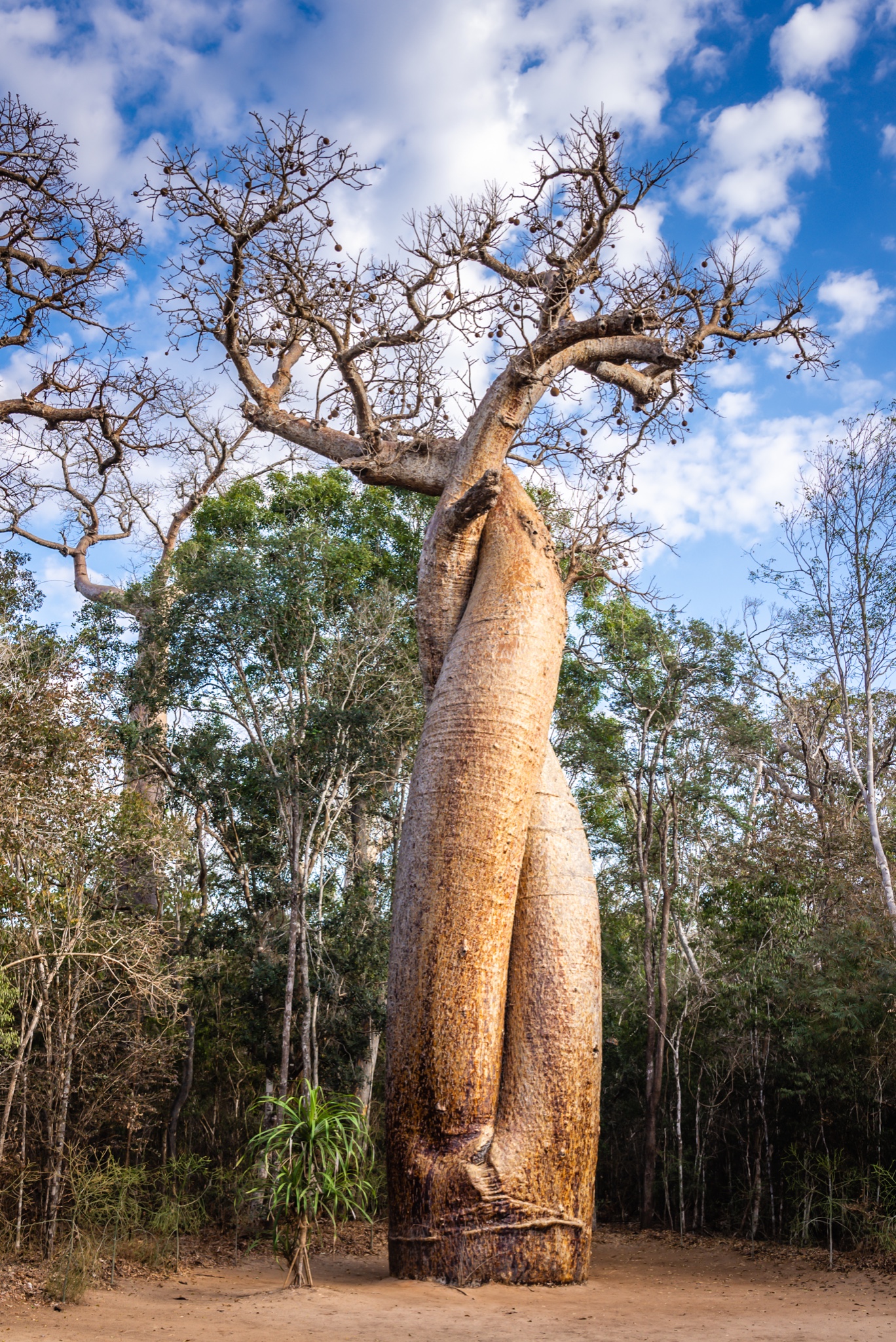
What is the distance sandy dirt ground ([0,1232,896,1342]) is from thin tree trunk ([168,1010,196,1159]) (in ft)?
9.50

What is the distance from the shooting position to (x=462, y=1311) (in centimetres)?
366

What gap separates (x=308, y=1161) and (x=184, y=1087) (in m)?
4.61

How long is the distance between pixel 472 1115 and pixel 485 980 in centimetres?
57

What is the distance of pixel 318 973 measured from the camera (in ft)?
25.8

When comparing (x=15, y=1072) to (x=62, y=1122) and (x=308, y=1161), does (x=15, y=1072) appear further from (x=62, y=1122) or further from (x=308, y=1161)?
(x=308, y=1161)

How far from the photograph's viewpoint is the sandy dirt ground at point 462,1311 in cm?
342

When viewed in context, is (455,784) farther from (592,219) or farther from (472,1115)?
(592,219)

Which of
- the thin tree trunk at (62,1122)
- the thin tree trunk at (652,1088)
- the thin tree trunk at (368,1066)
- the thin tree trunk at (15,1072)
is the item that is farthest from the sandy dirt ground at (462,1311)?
the thin tree trunk at (368,1066)

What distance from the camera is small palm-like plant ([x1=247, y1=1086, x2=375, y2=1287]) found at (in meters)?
3.95

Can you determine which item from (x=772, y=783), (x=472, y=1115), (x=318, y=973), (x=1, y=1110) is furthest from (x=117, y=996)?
(x=772, y=783)

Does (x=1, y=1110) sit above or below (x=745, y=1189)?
above

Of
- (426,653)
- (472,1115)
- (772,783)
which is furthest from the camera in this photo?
(772,783)

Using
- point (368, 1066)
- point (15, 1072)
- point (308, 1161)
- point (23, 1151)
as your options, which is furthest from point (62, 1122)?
point (368, 1066)

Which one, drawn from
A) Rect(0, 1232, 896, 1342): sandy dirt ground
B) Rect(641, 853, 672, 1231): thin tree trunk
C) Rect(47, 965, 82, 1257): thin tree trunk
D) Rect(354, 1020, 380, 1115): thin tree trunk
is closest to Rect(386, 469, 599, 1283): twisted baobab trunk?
Rect(0, 1232, 896, 1342): sandy dirt ground
